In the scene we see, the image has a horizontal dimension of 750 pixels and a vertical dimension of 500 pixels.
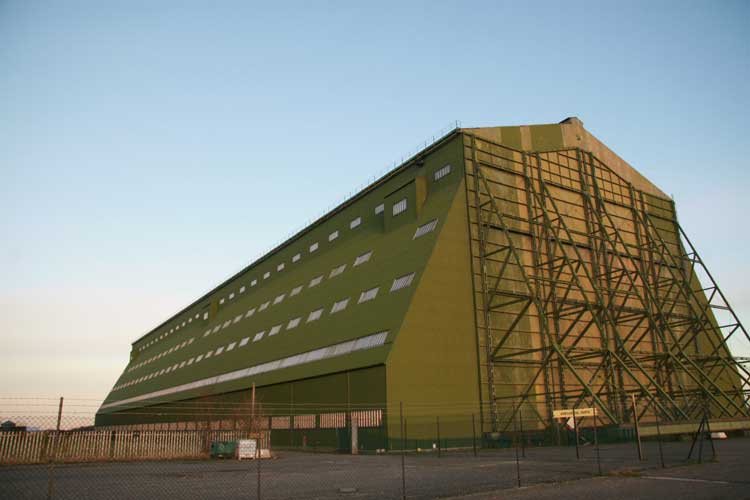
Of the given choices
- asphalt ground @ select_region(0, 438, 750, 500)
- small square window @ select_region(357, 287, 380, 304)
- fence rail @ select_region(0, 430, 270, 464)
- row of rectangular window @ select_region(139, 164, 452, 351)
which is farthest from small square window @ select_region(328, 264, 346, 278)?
asphalt ground @ select_region(0, 438, 750, 500)

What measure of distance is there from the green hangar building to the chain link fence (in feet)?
1.15

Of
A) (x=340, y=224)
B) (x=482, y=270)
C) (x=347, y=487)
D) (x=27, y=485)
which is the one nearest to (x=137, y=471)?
(x=27, y=485)

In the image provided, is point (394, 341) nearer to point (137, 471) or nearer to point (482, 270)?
point (482, 270)

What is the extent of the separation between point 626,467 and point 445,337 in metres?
16.6

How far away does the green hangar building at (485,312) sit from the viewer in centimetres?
3450

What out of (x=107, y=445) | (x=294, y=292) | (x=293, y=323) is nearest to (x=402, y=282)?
(x=293, y=323)

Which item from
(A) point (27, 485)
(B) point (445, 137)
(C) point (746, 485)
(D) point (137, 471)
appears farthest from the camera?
(B) point (445, 137)

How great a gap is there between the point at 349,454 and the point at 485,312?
1298cm

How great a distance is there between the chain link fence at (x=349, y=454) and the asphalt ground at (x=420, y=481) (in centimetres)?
6

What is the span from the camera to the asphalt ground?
14.2m

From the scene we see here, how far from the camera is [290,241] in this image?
65062mm

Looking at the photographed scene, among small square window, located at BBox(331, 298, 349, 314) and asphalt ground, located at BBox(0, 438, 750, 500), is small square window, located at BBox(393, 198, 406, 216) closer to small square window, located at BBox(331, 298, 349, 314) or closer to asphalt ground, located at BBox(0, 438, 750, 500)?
small square window, located at BBox(331, 298, 349, 314)

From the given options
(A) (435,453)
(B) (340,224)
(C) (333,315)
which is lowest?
(A) (435,453)

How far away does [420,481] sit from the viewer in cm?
1719
